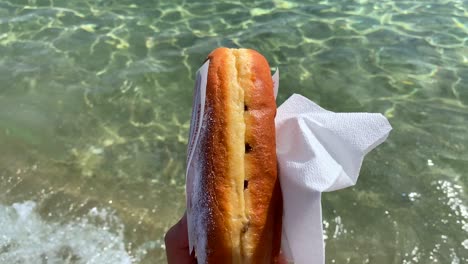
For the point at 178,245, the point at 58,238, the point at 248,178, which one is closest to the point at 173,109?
the point at 58,238

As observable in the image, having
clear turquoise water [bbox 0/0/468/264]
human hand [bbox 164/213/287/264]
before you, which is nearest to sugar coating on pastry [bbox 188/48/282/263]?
human hand [bbox 164/213/287/264]

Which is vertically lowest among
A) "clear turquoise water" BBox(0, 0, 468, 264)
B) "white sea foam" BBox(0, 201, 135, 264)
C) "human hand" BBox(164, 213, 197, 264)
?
"white sea foam" BBox(0, 201, 135, 264)

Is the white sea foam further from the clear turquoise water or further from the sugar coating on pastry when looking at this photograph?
the sugar coating on pastry

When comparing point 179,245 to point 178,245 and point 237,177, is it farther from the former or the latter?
point 237,177

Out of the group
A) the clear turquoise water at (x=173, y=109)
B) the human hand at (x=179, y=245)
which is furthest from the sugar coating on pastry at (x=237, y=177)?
the clear turquoise water at (x=173, y=109)

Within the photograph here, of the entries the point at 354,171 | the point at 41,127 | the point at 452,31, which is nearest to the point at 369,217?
the point at 354,171

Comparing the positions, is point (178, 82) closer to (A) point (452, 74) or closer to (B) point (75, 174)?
(B) point (75, 174)
